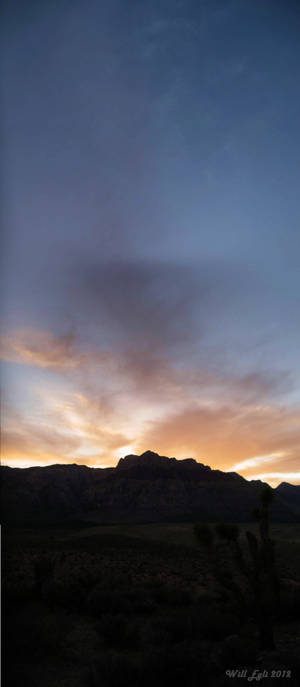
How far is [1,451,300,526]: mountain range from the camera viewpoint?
99.2 meters

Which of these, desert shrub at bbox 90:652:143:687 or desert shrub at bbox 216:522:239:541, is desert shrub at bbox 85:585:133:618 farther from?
desert shrub at bbox 90:652:143:687

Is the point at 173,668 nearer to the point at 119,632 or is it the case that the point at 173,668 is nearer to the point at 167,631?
the point at 167,631

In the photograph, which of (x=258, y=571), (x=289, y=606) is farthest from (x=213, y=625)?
(x=289, y=606)

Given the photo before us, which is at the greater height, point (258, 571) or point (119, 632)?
point (258, 571)

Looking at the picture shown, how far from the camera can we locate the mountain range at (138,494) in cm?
9919

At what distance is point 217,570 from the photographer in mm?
11766

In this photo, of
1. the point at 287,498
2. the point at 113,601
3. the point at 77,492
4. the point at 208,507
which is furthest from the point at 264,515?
the point at 287,498

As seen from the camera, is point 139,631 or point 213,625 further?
→ point 139,631

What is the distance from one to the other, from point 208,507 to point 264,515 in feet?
346

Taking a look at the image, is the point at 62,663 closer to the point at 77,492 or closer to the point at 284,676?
the point at 284,676

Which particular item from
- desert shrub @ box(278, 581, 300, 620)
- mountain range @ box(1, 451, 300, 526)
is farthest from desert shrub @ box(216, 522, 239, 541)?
mountain range @ box(1, 451, 300, 526)

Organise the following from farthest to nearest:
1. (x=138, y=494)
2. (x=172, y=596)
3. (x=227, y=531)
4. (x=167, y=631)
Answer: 1. (x=138, y=494)
2. (x=172, y=596)
3. (x=227, y=531)
4. (x=167, y=631)

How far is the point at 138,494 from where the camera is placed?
115500mm

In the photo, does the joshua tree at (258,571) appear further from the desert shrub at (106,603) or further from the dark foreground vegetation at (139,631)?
the desert shrub at (106,603)
